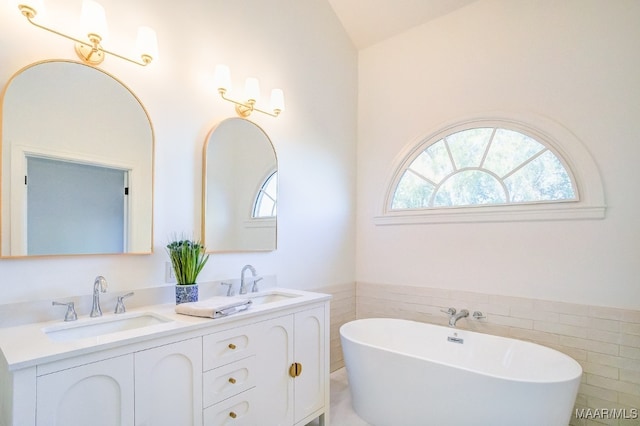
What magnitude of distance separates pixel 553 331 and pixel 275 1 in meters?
3.18

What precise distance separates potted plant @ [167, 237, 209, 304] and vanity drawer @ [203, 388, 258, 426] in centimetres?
55

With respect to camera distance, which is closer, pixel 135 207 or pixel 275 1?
pixel 135 207

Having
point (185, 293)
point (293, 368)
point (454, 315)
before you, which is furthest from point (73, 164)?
point (454, 315)

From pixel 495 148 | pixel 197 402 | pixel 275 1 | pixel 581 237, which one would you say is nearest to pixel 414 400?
pixel 197 402

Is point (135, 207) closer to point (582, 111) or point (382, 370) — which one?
point (382, 370)

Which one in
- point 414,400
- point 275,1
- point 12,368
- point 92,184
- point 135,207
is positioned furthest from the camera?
point 275,1

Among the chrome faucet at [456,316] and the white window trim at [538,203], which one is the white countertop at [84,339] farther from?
the white window trim at [538,203]

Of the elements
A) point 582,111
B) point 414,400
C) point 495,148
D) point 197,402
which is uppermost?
point 582,111

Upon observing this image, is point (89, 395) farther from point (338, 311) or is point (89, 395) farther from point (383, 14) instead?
point (383, 14)

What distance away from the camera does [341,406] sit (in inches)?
101

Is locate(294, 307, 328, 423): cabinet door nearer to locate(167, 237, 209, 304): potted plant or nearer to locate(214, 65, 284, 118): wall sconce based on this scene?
locate(167, 237, 209, 304): potted plant

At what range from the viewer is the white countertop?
110 centimetres

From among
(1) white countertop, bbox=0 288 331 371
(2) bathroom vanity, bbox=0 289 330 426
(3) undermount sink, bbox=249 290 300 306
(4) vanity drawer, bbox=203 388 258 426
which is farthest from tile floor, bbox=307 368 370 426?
(1) white countertop, bbox=0 288 331 371

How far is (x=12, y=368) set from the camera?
3.37ft
